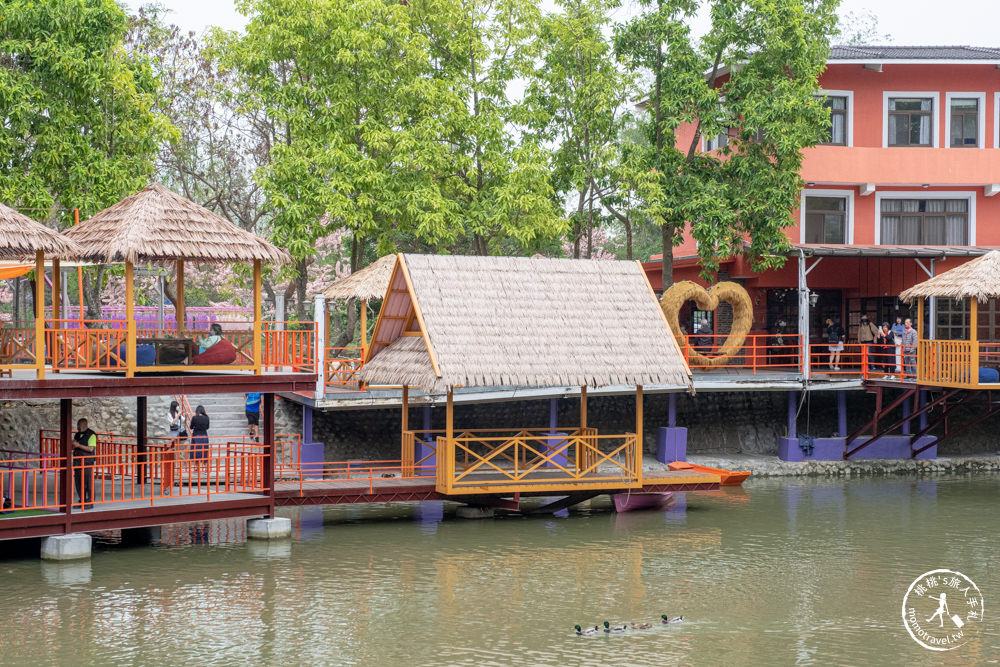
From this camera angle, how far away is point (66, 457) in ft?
62.9

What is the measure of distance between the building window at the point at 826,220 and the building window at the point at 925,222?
4.21 feet

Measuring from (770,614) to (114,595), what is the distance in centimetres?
949

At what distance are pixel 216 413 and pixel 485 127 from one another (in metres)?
10.8

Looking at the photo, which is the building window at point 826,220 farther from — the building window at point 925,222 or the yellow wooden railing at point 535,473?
the yellow wooden railing at point 535,473

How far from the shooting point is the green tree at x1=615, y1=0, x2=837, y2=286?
3228cm

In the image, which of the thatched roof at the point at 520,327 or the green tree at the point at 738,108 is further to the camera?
the green tree at the point at 738,108

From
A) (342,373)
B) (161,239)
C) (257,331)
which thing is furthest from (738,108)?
(161,239)

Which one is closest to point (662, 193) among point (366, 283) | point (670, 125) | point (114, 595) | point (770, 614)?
point (670, 125)

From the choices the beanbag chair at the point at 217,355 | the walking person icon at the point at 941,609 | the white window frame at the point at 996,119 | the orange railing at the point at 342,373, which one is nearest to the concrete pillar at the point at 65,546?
the beanbag chair at the point at 217,355

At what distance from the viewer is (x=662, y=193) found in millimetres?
32688

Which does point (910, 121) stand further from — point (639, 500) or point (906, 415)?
point (639, 500)

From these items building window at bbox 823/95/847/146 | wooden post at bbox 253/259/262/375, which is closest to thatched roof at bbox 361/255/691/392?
wooden post at bbox 253/259/262/375

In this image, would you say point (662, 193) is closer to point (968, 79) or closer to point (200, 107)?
point (968, 79)

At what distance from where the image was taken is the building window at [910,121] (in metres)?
35.3
